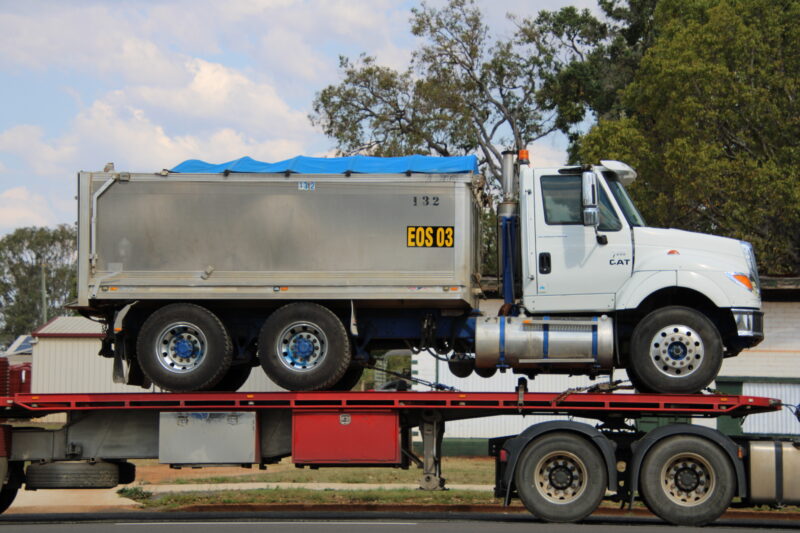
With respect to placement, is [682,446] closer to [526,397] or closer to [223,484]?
[526,397]

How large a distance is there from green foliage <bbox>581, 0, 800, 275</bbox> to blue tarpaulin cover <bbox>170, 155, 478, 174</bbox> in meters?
15.9

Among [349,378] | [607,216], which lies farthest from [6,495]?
[607,216]

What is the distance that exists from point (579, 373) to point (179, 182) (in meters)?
5.28

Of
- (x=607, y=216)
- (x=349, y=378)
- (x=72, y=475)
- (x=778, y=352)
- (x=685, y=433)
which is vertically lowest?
(x=72, y=475)

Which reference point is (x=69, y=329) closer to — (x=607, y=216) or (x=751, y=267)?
(x=607, y=216)

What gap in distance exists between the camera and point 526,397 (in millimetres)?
12320

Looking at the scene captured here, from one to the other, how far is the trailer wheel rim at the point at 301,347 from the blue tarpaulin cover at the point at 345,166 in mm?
1847

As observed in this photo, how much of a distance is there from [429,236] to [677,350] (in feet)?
10.2

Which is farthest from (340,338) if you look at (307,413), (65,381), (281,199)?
(65,381)

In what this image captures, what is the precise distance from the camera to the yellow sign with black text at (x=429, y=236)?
41.9 ft

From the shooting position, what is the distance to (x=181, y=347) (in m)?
13.1

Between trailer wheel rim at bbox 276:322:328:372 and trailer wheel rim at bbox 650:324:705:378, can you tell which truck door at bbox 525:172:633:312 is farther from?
trailer wheel rim at bbox 276:322:328:372

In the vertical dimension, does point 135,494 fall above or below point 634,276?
below

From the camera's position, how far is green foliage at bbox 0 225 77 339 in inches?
3625
